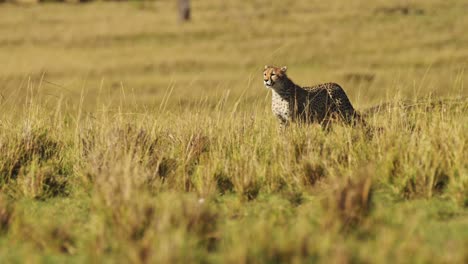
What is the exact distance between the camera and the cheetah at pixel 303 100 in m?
8.19

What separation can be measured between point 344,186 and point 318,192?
634mm

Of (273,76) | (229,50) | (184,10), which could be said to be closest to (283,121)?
(273,76)

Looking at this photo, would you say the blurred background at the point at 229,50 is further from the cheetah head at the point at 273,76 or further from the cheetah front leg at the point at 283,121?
the cheetah front leg at the point at 283,121

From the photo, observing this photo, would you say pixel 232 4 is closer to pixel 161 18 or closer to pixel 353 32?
pixel 161 18

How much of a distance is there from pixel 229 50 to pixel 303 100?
15.8m

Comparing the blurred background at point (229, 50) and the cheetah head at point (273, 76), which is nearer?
the cheetah head at point (273, 76)

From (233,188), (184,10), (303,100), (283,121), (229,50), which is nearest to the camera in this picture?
(233,188)

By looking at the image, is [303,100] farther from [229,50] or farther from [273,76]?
[229,50]

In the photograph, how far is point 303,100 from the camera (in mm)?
8688

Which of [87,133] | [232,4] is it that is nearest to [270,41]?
[232,4]

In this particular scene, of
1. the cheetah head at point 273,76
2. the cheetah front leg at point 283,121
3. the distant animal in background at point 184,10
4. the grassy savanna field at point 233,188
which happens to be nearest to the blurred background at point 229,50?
the distant animal in background at point 184,10

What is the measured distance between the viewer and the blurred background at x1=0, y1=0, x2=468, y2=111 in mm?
18156

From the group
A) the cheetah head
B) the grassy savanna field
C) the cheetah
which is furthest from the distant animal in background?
the cheetah head

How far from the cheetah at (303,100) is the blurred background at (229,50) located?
438cm
